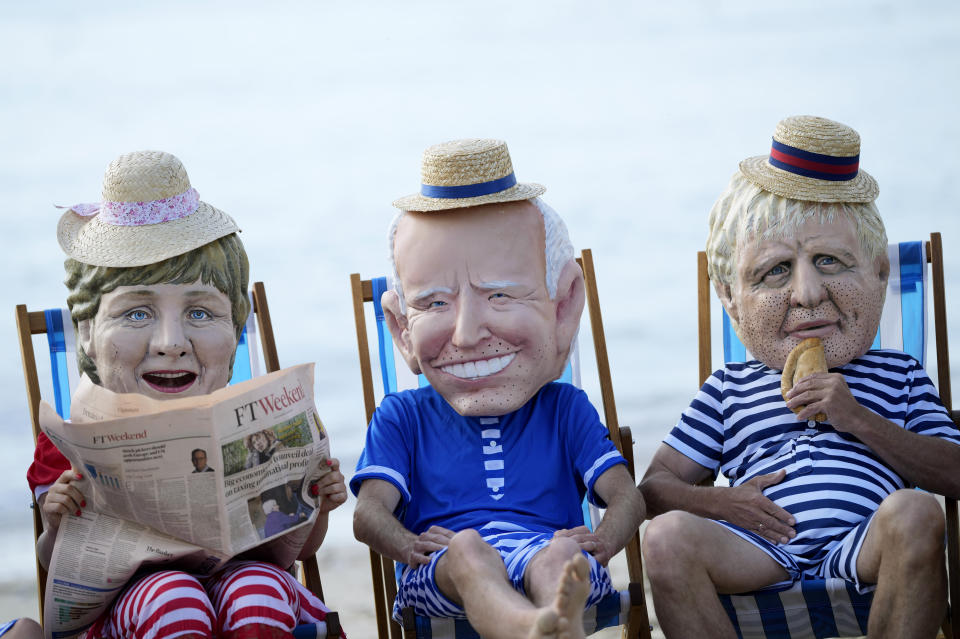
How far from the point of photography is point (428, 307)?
315cm

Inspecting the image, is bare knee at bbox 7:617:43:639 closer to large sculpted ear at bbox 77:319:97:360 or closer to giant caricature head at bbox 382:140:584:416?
large sculpted ear at bbox 77:319:97:360

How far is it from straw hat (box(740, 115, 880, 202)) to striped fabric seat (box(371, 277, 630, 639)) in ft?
2.65

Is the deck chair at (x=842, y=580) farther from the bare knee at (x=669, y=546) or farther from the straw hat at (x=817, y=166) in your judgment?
the straw hat at (x=817, y=166)

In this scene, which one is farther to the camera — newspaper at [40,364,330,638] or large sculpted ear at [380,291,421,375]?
large sculpted ear at [380,291,421,375]

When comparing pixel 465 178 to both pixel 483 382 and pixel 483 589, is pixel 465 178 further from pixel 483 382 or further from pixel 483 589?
pixel 483 589

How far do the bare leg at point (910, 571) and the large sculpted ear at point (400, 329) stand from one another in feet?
4.11

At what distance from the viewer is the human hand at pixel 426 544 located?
2.84 m

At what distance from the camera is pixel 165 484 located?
2623 mm

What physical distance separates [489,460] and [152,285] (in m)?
0.96

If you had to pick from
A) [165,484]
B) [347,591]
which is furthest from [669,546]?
[347,591]

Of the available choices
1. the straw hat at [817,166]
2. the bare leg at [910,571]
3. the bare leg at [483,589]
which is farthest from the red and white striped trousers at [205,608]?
the straw hat at [817,166]

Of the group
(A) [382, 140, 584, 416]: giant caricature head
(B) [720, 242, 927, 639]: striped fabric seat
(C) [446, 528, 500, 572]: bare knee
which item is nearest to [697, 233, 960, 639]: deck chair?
(B) [720, 242, 927, 639]: striped fabric seat

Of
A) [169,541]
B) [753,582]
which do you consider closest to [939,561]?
[753,582]

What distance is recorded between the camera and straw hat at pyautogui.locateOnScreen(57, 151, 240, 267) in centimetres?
298
